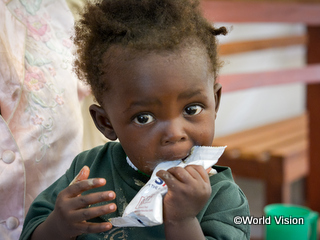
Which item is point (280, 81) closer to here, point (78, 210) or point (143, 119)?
point (143, 119)

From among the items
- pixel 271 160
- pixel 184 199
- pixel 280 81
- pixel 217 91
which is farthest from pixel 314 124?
pixel 184 199

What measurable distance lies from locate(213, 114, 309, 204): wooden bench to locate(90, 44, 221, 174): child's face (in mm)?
1569

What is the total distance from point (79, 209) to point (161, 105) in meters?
0.23

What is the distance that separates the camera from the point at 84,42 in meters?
0.95

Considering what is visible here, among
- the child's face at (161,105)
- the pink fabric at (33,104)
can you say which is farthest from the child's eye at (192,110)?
the pink fabric at (33,104)

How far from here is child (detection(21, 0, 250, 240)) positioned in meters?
A: 0.75

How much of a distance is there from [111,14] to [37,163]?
0.38 m

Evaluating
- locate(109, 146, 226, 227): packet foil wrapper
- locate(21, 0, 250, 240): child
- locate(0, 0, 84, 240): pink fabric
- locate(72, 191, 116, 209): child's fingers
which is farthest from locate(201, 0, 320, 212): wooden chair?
locate(72, 191, 116, 209): child's fingers

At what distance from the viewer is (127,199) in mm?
882

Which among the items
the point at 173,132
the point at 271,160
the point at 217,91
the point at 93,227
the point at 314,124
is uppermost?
the point at 314,124

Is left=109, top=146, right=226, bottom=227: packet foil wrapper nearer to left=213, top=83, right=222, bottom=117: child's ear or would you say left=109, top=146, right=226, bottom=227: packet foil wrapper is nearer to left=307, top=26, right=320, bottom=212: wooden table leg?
left=213, top=83, right=222, bottom=117: child's ear

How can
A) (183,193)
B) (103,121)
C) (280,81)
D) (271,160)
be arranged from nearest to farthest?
(183,193) < (103,121) < (280,81) < (271,160)

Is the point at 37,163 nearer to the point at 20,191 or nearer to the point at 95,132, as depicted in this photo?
the point at 20,191

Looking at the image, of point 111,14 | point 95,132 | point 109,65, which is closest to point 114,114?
point 109,65
